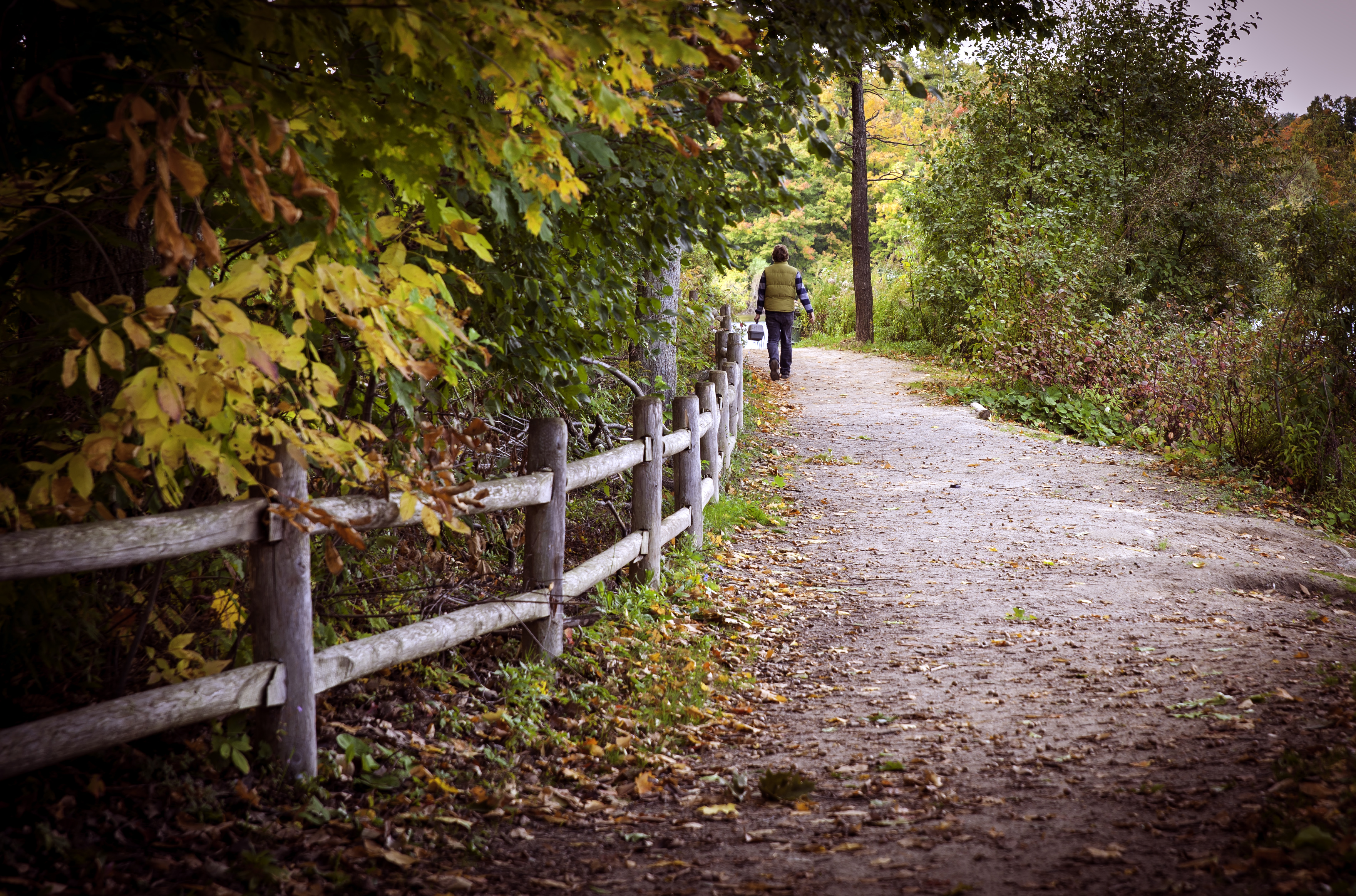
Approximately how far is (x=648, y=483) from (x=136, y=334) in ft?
13.9

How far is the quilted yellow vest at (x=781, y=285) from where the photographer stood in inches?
643

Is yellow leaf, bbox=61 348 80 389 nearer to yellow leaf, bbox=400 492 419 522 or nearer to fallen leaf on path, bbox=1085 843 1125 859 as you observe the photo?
yellow leaf, bbox=400 492 419 522

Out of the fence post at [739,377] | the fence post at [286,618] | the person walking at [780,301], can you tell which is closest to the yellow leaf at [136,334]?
the fence post at [286,618]

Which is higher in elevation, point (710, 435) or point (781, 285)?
point (781, 285)

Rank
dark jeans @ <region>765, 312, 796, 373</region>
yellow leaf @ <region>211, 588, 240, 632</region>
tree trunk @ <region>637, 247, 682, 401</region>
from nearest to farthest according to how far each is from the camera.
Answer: yellow leaf @ <region>211, 588, 240, 632</region>
tree trunk @ <region>637, 247, 682, 401</region>
dark jeans @ <region>765, 312, 796, 373</region>

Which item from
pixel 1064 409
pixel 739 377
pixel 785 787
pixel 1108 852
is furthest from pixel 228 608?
pixel 1064 409

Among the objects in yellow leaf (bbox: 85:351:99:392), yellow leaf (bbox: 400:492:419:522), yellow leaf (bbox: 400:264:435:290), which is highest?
yellow leaf (bbox: 400:264:435:290)

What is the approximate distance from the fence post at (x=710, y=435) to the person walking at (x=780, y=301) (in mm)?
7414

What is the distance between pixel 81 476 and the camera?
2.61 m

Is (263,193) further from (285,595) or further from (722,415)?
(722,415)

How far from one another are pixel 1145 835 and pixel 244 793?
3127 millimetres

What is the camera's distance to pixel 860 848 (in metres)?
3.29

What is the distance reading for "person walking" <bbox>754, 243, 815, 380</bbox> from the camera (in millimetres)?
16344

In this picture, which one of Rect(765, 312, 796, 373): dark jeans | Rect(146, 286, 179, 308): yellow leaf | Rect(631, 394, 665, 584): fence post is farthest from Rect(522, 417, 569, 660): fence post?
Rect(765, 312, 796, 373): dark jeans
